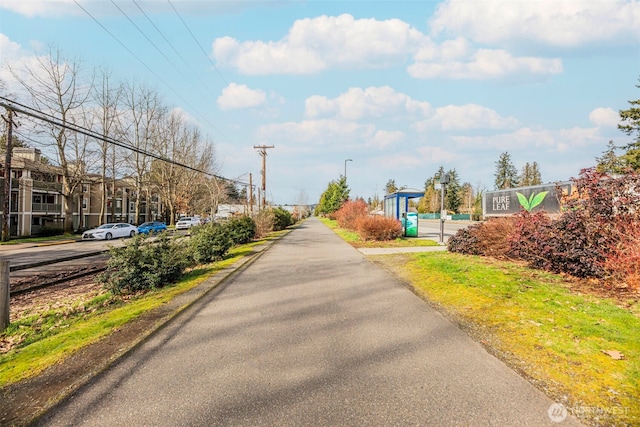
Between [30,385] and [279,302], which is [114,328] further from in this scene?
[279,302]

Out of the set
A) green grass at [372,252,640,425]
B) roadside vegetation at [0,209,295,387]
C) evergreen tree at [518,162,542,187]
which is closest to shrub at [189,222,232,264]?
roadside vegetation at [0,209,295,387]

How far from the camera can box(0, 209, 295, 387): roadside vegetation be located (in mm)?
4508

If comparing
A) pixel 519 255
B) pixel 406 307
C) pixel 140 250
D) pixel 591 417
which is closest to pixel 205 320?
pixel 406 307

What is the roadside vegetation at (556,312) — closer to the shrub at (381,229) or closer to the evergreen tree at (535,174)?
the shrub at (381,229)

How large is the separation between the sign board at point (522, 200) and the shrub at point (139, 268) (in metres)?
12.0

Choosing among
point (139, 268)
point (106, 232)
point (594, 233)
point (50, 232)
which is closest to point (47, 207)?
point (50, 232)

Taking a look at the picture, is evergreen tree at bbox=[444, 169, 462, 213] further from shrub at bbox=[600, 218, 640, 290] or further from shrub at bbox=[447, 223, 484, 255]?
shrub at bbox=[600, 218, 640, 290]

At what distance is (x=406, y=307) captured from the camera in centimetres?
636

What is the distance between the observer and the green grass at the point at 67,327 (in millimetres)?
4195

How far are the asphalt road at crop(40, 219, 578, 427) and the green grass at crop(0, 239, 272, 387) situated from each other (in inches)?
38.1

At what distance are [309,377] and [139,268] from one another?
667 cm

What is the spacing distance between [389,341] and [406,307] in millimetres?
1855

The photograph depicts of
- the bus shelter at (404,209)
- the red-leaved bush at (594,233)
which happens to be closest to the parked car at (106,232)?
the bus shelter at (404,209)

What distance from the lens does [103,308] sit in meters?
7.49
